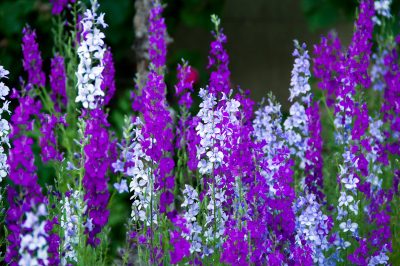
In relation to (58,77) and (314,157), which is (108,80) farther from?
(314,157)

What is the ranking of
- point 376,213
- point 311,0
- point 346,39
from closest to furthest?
point 376,213, point 311,0, point 346,39

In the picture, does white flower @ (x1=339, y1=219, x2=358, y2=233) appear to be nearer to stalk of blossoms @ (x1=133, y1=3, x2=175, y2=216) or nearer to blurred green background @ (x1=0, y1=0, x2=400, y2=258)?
stalk of blossoms @ (x1=133, y1=3, x2=175, y2=216)

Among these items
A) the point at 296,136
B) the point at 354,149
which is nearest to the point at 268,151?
the point at 296,136

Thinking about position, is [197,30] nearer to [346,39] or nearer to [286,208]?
[346,39]

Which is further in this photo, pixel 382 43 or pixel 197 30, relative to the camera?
pixel 197 30

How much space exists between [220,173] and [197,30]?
15.6 feet

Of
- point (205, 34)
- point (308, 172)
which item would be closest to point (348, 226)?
point (308, 172)

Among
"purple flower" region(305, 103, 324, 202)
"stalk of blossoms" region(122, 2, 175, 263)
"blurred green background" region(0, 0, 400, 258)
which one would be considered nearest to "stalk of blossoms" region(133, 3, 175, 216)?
"stalk of blossoms" region(122, 2, 175, 263)

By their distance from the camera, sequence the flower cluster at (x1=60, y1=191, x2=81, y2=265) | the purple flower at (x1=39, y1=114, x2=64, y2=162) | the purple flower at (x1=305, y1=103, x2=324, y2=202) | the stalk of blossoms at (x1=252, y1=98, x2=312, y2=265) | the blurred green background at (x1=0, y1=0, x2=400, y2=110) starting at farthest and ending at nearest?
the blurred green background at (x1=0, y1=0, x2=400, y2=110), the purple flower at (x1=305, y1=103, x2=324, y2=202), the purple flower at (x1=39, y1=114, x2=64, y2=162), the flower cluster at (x1=60, y1=191, x2=81, y2=265), the stalk of blossoms at (x1=252, y1=98, x2=312, y2=265)

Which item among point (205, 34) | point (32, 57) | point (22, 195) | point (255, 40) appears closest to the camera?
point (22, 195)

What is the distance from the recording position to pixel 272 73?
7594 mm

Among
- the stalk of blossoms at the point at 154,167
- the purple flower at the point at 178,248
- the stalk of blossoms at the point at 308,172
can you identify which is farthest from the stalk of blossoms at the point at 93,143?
the stalk of blossoms at the point at 308,172

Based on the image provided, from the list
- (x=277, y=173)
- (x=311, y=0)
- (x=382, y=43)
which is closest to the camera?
(x=277, y=173)

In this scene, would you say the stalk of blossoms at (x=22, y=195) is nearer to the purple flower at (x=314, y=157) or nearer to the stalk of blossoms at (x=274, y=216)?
the stalk of blossoms at (x=274, y=216)
